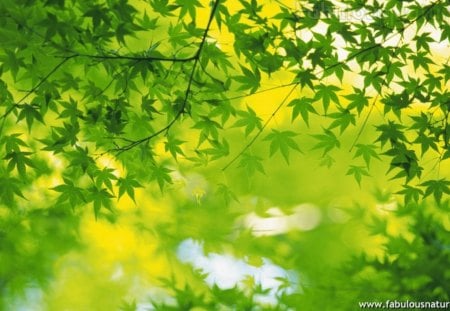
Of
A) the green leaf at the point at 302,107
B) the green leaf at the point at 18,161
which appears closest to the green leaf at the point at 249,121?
the green leaf at the point at 302,107

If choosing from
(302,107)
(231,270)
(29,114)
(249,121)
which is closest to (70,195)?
(29,114)

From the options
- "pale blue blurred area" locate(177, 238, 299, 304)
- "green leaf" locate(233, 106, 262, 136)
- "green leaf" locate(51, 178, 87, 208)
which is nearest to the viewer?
"green leaf" locate(51, 178, 87, 208)

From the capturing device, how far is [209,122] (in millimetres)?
2197

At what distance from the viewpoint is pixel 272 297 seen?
352cm

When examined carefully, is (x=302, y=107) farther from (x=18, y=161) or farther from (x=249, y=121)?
(x=18, y=161)

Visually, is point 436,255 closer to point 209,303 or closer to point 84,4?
point 209,303

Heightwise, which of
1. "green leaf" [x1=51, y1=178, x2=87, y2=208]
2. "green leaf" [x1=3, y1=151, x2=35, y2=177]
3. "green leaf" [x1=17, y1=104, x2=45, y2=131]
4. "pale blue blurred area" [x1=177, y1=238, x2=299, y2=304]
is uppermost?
"pale blue blurred area" [x1=177, y1=238, x2=299, y2=304]

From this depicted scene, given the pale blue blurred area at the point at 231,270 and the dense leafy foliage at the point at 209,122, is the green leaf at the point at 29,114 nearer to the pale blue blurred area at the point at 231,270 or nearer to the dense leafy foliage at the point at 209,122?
the dense leafy foliage at the point at 209,122

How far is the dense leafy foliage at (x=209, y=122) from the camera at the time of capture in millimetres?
2004

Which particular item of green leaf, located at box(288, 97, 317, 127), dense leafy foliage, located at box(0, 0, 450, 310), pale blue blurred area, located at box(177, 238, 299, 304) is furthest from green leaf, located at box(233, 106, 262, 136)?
pale blue blurred area, located at box(177, 238, 299, 304)

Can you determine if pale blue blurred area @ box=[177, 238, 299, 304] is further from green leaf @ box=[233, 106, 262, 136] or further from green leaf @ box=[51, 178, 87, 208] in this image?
green leaf @ box=[51, 178, 87, 208]

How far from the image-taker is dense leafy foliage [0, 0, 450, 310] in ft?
6.57

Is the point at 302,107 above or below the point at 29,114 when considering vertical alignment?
above

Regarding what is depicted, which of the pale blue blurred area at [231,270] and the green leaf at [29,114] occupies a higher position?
the pale blue blurred area at [231,270]
